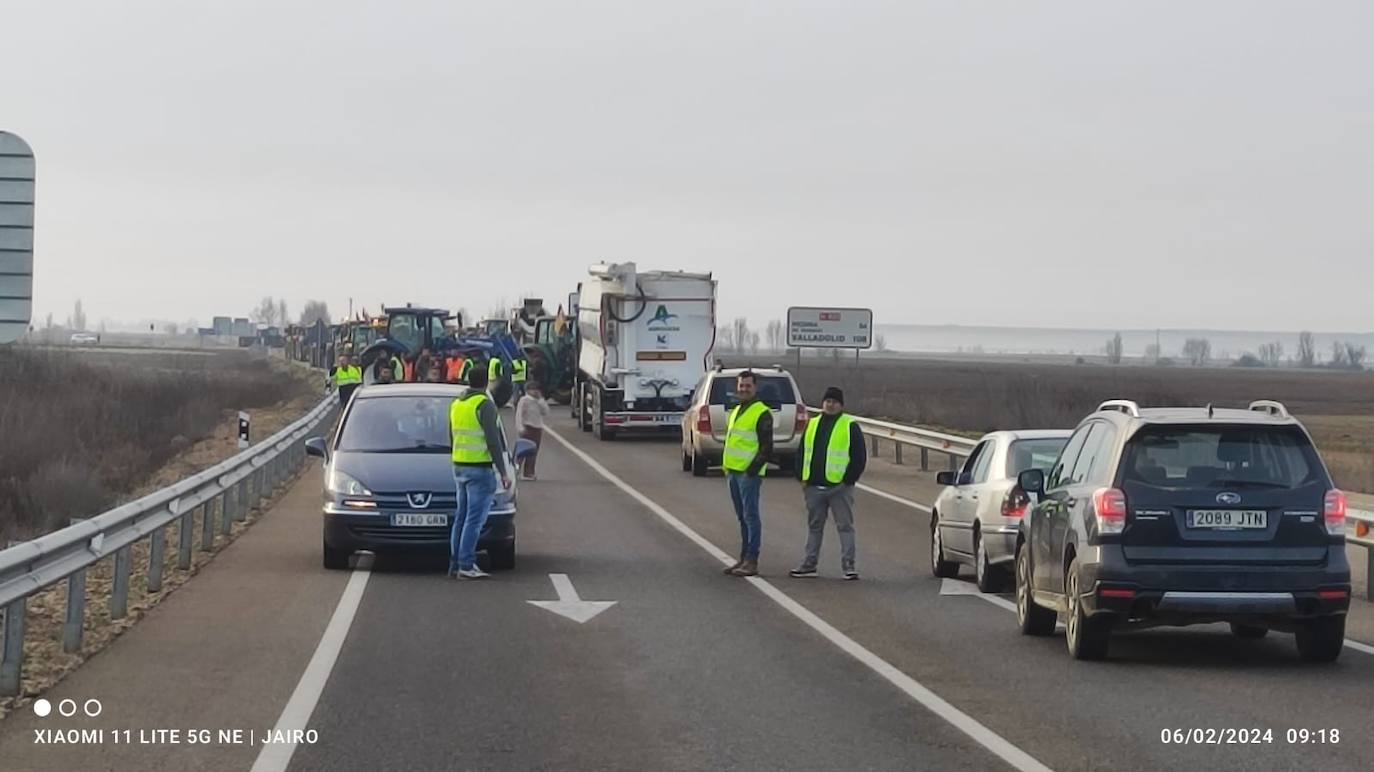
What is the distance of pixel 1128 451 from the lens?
1211cm

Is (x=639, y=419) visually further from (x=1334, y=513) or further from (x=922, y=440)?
(x=1334, y=513)

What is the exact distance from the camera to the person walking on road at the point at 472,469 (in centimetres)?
1700

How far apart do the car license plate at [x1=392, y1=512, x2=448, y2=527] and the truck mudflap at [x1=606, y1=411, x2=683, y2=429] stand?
968 inches

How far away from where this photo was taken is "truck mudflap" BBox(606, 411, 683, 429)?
42062 mm

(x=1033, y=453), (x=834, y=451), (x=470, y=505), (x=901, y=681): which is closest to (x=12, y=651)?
(x=901, y=681)

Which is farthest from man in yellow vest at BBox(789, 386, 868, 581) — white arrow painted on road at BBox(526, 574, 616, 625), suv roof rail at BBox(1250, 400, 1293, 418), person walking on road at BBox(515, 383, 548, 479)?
person walking on road at BBox(515, 383, 548, 479)

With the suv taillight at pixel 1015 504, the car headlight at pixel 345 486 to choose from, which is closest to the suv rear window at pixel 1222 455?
the suv taillight at pixel 1015 504

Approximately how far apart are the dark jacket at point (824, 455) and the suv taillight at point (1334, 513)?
20.5ft

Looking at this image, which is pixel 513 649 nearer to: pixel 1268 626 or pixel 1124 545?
pixel 1124 545

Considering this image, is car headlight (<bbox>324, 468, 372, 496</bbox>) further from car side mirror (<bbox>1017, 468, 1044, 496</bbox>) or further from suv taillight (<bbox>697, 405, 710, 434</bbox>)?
suv taillight (<bbox>697, 405, 710, 434</bbox>)

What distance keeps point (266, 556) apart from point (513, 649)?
22.4ft

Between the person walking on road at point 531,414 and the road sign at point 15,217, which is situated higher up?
the road sign at point 15,217

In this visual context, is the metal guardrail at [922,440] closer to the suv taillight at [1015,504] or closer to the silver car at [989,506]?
the silver car at [989,506]

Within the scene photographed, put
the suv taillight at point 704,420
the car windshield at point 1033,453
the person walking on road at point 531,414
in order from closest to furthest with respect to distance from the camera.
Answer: the car windshield at point 1033,453
the person walking on road at point 531,414
the suv taillight at point 704,420
